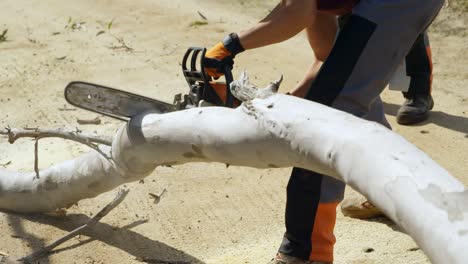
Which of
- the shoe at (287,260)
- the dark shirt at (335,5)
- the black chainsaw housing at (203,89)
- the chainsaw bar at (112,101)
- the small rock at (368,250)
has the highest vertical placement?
the dark shirt at (335,5)

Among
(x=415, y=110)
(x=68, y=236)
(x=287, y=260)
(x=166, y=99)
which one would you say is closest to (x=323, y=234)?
(x=287, y=260)

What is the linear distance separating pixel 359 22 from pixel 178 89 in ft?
9.89

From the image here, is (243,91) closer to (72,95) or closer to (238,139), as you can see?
(238,139)

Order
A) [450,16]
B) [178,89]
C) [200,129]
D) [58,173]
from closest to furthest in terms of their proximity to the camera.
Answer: [200,129] → [58,173] → [178,89] → [450,16]

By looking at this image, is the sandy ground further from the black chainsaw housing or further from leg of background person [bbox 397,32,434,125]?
the black chainsaw housing

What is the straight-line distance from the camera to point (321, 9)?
11.2 feet

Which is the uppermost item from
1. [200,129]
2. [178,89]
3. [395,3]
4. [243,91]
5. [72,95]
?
[395,3]

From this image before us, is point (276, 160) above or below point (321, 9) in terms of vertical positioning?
below

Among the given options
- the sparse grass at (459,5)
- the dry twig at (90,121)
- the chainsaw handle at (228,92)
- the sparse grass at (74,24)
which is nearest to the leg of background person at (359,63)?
the chainsaw handle at (228,92)

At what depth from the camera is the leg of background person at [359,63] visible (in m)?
3.27

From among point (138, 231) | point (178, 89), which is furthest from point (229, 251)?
point (178, 89)

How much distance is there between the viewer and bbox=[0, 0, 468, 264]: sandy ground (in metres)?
4.03

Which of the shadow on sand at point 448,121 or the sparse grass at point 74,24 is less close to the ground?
the shadow on sand at point 448,121

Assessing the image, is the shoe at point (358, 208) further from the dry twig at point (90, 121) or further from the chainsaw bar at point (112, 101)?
the dry twig at point (90, 121)
